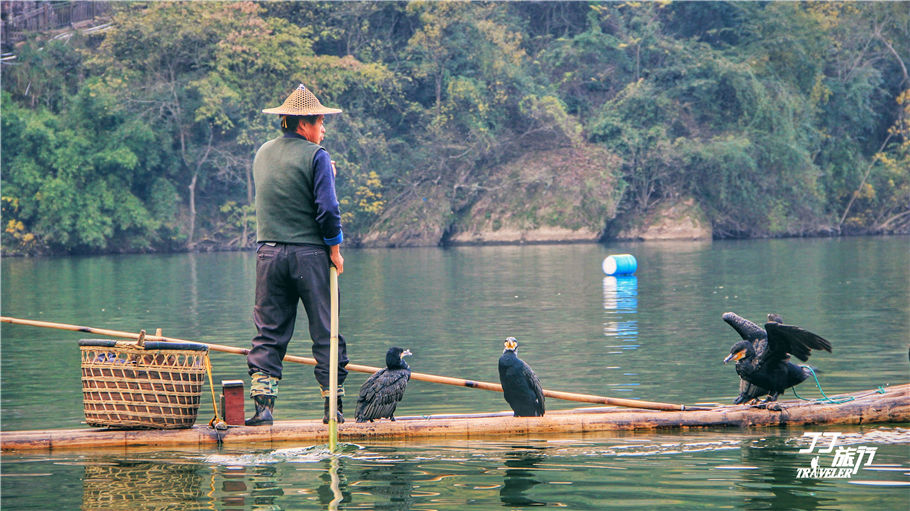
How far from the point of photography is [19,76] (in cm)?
5409

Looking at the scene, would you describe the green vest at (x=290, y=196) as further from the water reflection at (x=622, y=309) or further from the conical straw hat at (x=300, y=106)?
the water reflection at (x=622, y=309)

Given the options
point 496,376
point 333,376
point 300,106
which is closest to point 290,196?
point 300,106

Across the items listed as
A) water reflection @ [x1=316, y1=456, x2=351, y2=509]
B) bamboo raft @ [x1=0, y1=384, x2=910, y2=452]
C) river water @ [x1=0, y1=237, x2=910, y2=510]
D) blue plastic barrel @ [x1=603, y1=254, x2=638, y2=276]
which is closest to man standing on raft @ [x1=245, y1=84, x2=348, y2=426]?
bamboo raft @ [x1=0, y1=384, x2=910, y2=452]

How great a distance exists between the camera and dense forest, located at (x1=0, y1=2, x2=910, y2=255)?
173 ft

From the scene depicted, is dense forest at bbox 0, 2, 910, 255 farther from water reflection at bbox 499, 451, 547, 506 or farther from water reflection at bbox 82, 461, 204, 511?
water reflection at bbox 499, 451, 547, 506

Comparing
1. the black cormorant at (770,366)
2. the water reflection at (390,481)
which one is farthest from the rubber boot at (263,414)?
the black cormorant at (770,366)

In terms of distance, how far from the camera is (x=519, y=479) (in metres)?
7.79

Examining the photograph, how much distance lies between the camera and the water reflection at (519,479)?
23.7 ft

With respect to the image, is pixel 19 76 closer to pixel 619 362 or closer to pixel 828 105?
pixel 828 105

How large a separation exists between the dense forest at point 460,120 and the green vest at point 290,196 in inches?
1706

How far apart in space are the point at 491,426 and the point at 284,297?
201 centimetres

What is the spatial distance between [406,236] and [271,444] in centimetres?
4836

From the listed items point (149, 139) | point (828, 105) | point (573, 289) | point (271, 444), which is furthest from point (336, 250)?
point (828, 105)

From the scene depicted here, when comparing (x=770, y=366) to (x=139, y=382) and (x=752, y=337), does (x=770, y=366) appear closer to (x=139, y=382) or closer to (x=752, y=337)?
(x=752, y=337)
